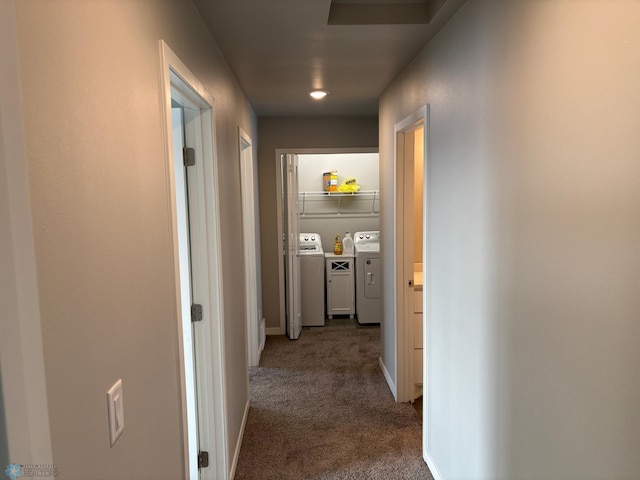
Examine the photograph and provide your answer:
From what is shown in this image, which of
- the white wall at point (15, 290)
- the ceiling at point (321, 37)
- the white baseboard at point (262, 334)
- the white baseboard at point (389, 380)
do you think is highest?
the ceiling at point (321, 37)

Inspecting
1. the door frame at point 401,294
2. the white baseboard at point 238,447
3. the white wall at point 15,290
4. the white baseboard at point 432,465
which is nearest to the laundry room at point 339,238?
the door frame at point 401,294

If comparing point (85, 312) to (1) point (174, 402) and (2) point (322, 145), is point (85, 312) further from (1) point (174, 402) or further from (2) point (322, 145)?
(2) point (322, 145)

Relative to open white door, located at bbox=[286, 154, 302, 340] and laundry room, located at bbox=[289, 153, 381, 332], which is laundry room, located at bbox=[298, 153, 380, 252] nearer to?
laundry room, located at bbox=[289, 153, 381, 332]

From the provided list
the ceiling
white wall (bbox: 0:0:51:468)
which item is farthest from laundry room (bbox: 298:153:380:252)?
white wall (bbox: 0:0:51:468)

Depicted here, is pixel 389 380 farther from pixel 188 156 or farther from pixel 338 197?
pixel 338 197

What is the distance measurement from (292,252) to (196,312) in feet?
8.58

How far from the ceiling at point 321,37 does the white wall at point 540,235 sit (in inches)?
7.2

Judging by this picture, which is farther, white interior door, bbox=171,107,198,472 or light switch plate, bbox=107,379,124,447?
white interior door, bbox=171,107,198,472

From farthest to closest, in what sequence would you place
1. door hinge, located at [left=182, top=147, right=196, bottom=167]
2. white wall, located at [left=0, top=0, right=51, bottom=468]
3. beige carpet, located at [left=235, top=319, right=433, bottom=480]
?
beige carpet, located at [left=235, top=319, right=433, bottom=480] < door hinge, located at [left=182, top=147, right=196, bottom=167] < white wall, located at [left=0, top=0, right=51, bottom=468]

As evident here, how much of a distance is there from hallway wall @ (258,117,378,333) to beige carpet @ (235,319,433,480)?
1.23m

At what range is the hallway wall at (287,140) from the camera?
4.61 metres

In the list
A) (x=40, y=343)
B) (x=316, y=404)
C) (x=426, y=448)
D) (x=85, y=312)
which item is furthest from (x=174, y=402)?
(x=316, y=404)

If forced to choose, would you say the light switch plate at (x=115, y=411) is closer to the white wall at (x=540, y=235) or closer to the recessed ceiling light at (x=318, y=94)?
the white wall at (x=540, y=235)

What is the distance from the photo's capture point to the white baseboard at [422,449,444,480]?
2357mm
